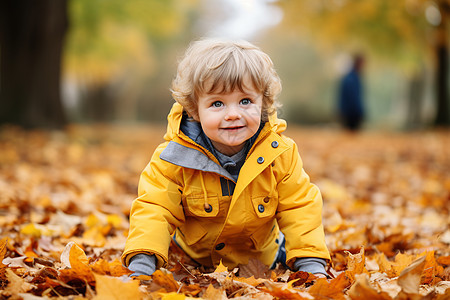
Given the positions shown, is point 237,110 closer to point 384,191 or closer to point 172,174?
point 172,174

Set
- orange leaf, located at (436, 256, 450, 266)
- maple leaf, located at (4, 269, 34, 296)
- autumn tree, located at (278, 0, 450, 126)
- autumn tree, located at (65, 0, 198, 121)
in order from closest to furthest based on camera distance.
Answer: maple leaf, located at (4, 269, 34, 296) → orange leaf, located at (436, 256, 450, 266) → autumn tree, located at (278, 0, 450, 126) → autumn tree, located at (65, 0, 198, 121)

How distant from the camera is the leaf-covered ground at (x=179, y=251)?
1708mm

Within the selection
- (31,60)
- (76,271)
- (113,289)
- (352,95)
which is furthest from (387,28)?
(113,289)

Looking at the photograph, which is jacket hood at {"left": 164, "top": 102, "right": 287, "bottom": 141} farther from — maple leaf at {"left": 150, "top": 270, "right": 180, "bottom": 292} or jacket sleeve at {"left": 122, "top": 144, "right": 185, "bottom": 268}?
maple leaf at {"left": 150, "top": 270, "right": 180, "bottom": 292}

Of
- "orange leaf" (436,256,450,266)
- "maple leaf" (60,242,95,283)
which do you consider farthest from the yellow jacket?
"orange leaf" (436,256,450,266)

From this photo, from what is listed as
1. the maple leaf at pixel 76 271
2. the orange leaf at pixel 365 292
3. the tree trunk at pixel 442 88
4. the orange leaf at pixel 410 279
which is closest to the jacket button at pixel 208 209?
the maple leaf at pixel 76 271

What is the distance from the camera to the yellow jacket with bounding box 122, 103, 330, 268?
2.03 meters

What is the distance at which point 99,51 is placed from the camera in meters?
17.6

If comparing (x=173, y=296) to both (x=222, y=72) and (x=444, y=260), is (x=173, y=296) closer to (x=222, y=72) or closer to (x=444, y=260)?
(x=222, y=72)

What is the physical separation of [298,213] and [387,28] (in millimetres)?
13445

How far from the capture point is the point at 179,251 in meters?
2.44

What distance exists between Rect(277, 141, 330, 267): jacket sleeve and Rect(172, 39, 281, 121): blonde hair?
29 cm

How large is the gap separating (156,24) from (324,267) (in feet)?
44.2

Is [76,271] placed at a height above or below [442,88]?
above
